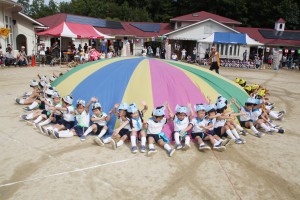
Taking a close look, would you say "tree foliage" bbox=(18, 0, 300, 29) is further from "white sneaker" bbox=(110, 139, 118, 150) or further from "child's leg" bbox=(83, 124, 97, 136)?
"white sneaker" bbox=(110, 139, 118, 150)

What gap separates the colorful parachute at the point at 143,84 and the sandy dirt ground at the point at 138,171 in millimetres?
1033

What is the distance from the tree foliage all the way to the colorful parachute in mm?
33723

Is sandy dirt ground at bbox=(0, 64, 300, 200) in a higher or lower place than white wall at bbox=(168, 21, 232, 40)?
lower

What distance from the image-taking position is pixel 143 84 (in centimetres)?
612

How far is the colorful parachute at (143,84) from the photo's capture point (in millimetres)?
5949

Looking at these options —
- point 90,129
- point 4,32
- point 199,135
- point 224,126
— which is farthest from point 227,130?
point 4,32

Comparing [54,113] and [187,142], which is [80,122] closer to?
[54,113]

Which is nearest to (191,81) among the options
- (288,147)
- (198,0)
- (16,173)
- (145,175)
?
(288,147)

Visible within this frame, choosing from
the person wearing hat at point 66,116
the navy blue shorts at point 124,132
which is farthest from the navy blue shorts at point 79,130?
the navy blue shorts at point 124,132

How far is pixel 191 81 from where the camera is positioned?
6523 millimetres

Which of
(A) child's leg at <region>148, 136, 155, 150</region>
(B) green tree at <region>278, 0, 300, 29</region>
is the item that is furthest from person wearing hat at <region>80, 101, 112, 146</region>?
(B) green tree at <region>278, 0, 300, 29</region>

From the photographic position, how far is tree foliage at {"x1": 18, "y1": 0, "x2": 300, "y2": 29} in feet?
123

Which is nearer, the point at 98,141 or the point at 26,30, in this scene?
the point at 98,141

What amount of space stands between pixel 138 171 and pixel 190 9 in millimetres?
44345
